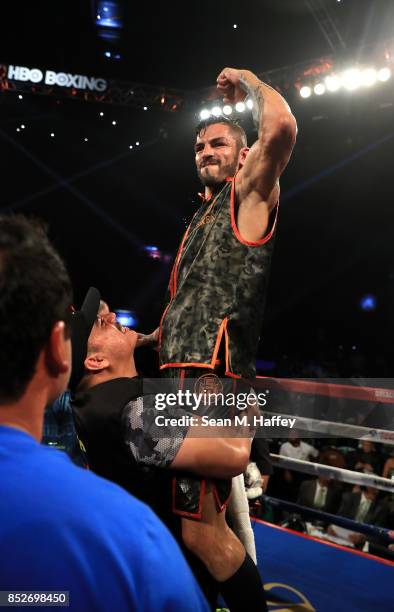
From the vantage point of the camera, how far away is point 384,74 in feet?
24.3

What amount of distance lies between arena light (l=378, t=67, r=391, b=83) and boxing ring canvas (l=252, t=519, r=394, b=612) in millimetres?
6812

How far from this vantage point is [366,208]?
12.3 meters

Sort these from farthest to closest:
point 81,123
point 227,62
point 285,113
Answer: point 81,123 < point 227,62 < point 285,113

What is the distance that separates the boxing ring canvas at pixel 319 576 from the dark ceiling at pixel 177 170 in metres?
7.27

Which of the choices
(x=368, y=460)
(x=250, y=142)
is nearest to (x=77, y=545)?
(x=368, y=460)

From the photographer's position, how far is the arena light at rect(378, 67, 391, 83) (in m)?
7.32

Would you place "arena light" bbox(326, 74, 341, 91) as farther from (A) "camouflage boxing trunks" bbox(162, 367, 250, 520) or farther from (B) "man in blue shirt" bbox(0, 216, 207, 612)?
(B) "man in blue shirt" bbox(0, 216, 207, 612)

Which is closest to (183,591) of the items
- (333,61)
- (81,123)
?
(333,61)

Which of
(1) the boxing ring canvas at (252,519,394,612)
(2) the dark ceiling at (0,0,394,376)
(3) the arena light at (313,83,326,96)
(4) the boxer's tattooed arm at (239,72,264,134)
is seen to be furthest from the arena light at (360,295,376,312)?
(4) the boxer's tattooed arm at (239,72,264,134)

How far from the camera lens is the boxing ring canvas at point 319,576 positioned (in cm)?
215

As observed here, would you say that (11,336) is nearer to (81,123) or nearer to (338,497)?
(338,497)

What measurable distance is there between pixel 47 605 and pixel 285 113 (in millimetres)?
1449

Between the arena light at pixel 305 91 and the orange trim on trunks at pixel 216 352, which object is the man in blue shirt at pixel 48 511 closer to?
the orange trim on trunks at pixel 216 352

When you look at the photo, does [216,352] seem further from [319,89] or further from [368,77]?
[319,89]
